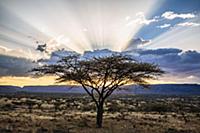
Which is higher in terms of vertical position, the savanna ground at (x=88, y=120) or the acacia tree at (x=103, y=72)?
the acacia tree at (x=103, y=72)

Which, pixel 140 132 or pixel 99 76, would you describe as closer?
pixel 140 132

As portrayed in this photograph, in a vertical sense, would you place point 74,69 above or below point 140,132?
above

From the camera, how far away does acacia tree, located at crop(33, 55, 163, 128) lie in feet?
108

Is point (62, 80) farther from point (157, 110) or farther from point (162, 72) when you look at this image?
point (157, 110)

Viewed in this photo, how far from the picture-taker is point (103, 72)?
34250mm

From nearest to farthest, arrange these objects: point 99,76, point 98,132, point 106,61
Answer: point 98,132 → point 106,61 → point 99,76

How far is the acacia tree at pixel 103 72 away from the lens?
33062 mm

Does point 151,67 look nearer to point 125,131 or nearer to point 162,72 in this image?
point 162,72

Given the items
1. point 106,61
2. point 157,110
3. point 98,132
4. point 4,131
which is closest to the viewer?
point 4,131

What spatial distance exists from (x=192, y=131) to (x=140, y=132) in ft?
19.6

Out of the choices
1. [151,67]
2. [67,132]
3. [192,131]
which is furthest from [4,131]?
[192,131]

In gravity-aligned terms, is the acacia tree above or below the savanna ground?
above

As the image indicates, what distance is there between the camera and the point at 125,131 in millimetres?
30906

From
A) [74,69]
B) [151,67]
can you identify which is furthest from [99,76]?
[151,67]
